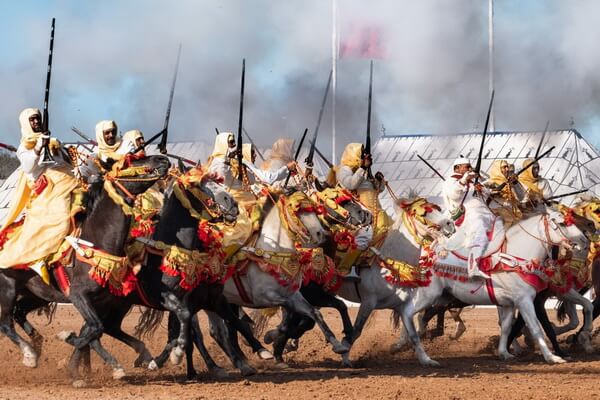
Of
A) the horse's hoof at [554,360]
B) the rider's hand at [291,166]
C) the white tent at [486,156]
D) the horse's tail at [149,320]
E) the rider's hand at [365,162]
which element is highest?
the white tent at [486,156]

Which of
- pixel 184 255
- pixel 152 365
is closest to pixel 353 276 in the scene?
Result: pixel 184 255

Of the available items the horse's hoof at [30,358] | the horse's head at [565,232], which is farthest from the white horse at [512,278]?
the horse's hoof at [30,358]

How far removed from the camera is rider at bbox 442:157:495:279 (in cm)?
1661

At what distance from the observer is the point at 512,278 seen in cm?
1672

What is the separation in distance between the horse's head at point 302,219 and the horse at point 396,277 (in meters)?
1.69

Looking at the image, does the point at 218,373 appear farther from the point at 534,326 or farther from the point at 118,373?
the point at 534,326

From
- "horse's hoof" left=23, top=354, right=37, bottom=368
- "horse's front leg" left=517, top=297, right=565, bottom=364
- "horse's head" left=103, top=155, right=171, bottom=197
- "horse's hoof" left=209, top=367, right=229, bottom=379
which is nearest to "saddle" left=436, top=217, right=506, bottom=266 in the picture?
"horse's front leg" left=517, top=297, right=565, bottom=364

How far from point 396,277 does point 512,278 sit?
167cm

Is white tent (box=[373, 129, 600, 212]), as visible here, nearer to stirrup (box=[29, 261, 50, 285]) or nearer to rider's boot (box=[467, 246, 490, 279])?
rider's boot (box=[467, 246, 490, 279])

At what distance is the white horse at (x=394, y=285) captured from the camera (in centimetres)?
1638

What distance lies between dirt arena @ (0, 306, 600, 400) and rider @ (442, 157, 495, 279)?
146 centimetres

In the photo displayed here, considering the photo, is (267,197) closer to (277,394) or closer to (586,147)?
(277,394)

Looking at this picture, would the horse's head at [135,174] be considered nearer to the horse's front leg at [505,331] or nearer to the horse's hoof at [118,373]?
the horse's hoof at [118,373]

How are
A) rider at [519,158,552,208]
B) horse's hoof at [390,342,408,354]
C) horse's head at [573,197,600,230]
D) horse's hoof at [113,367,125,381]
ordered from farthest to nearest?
rider at [519,158,552,208] → horse's hoof at [390,342,408,354] → horse's head at [573,197,600,230] → horse's hoof at [113,367,125,381]
